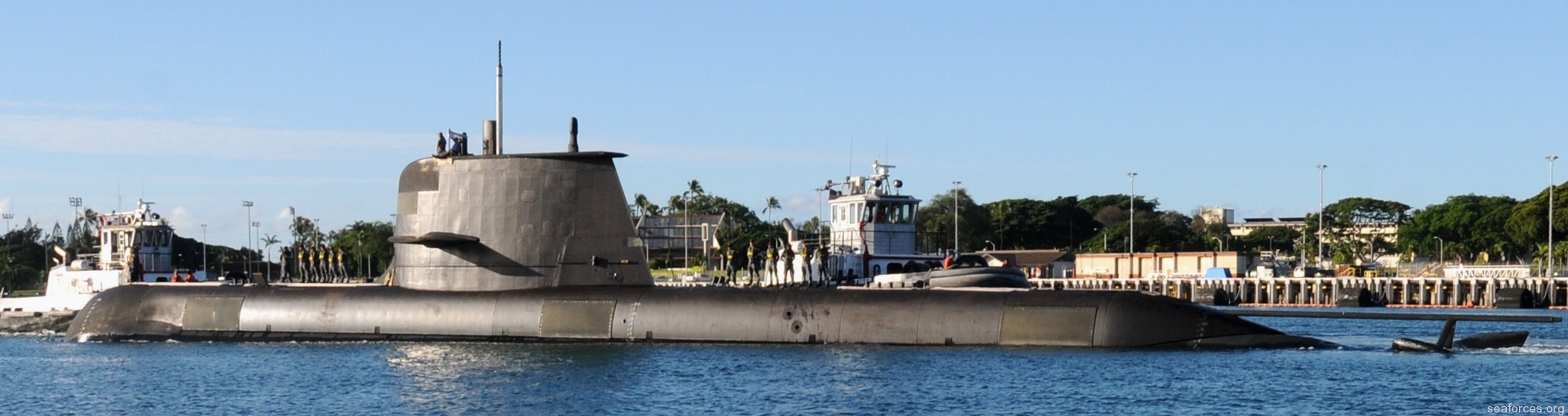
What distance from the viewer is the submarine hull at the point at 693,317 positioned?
28062 millimetres

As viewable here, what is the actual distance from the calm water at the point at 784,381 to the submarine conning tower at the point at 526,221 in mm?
1584

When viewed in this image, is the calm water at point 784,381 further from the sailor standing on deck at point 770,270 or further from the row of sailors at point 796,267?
the sailor standing on deck at point 770,270

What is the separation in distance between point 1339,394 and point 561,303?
46.1ft

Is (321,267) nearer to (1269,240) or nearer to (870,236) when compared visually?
(870,236)

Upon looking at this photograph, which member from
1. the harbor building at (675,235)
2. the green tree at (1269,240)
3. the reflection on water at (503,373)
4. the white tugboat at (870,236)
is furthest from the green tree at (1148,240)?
the reflection on water at (503,373)

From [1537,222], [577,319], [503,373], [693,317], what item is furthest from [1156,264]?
[503,373]

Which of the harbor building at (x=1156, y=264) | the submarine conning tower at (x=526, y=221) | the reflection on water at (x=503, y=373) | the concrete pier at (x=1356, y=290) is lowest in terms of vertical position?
the reflection on water at (x=503, y=373)

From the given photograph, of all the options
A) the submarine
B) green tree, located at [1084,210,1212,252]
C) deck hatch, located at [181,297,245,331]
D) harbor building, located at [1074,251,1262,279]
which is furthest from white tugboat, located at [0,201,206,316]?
green tree, located at [1084,210,1212,252]

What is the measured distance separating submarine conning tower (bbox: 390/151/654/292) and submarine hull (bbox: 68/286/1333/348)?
14.4 inches

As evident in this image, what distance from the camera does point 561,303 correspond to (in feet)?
100

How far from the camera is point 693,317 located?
30.0 m

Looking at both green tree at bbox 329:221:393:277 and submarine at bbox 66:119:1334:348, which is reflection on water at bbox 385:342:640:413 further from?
green tree at bbox 329:221:393:277

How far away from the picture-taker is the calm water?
869 inches

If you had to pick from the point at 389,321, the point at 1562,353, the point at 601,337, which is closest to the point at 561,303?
the point at 601,337
